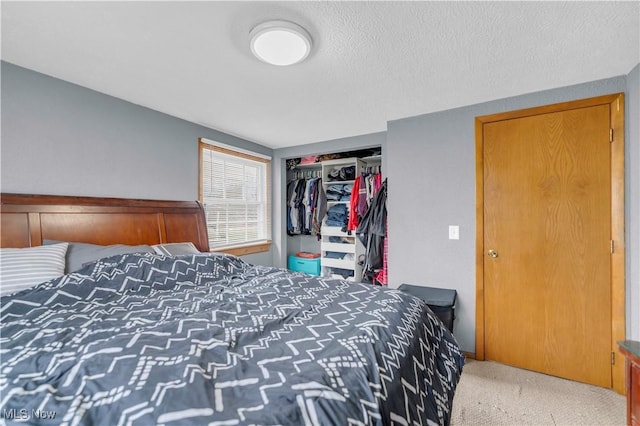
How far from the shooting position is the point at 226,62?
1.72m

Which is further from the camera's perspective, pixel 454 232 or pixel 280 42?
pixel 454 232

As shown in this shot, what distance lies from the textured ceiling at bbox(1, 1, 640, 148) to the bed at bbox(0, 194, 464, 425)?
1.00 meters

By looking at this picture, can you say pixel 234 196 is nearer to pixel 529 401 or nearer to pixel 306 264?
pixel 306 264

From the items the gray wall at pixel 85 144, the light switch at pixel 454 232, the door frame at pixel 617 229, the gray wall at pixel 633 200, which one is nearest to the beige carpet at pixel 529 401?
the door frame at pixel 617 229

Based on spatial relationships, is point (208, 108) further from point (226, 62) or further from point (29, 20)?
point (29, 20)

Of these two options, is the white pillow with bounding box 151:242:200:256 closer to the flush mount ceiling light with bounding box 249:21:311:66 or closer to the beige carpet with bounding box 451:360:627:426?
the flush mount ceiling light with bounding box 249:21:311:66

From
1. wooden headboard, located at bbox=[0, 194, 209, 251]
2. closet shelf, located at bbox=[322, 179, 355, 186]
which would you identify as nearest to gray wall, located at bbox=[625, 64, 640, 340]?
closet shelf, located at bbox=[322, 179, 355, 186]

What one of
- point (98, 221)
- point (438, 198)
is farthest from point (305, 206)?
point (98, 221)

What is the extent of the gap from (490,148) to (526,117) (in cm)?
33

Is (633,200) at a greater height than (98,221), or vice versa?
(633,200)

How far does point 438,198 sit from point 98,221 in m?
2.85

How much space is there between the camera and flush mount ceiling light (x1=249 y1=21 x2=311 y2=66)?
137 centimetres

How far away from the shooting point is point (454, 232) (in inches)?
97.4

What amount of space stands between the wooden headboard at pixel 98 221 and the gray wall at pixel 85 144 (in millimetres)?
89
